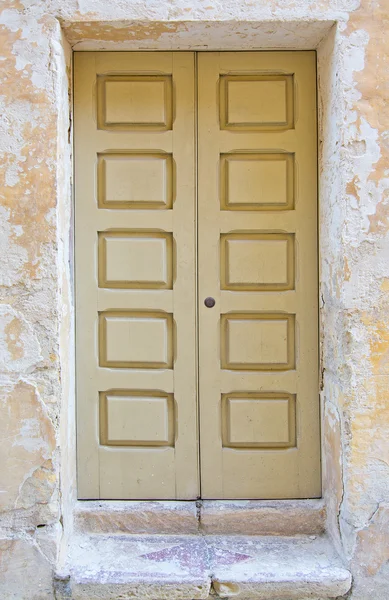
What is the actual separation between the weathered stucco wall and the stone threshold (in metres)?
0.25

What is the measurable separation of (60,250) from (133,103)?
876mm

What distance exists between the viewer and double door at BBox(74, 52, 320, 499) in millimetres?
2908

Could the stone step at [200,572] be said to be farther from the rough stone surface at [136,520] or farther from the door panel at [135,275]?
the door panel at [135,275]

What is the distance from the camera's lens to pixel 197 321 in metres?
2.95

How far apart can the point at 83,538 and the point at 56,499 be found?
1.15 ft

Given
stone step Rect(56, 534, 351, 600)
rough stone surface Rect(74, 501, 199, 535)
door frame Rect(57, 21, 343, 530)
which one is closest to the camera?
stone step Rect(56, 534, 351, 600)

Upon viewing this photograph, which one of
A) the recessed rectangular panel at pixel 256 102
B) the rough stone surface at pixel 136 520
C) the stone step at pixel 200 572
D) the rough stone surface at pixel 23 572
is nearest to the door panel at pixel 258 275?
the recessed rectangular panel at pixel 256 102

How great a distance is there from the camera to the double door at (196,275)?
291 centimetres

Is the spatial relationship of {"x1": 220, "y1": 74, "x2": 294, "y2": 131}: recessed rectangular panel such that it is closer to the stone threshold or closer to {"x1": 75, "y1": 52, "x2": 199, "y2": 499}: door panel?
{"x1": 75, "y1": 52, "x2": 199, "y2": 499}: door panel

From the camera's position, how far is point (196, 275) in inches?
116

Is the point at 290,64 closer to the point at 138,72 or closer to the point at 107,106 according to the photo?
the point at 138,72

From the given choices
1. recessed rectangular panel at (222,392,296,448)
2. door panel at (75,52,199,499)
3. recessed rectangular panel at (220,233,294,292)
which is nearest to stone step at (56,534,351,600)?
door panel at (75,52,199,499)

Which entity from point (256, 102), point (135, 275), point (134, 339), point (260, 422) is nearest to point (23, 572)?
point (134, 339)

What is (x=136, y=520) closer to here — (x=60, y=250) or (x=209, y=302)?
(x=209, y=302)
